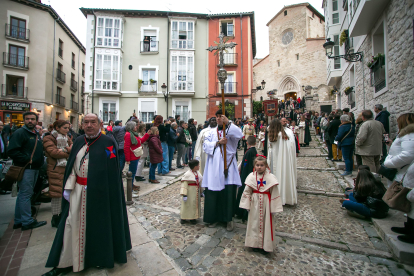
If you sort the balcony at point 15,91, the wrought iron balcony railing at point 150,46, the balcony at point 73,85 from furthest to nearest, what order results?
A: 1. the balcony at point 73,85
2. the wrought iron balcony railing at point 150,46
3. the balcony at point 15,91

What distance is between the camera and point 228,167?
4.03 m

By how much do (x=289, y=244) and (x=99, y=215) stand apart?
8.98 ft

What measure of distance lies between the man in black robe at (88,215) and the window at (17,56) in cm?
2325

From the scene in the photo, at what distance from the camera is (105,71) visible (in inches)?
787

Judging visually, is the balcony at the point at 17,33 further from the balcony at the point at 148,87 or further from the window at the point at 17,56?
the balcony at the point at 148,87

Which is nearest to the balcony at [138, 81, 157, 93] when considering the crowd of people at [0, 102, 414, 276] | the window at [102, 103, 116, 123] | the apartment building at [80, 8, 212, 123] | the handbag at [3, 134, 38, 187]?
the apartment building at [80, 8, 212, 123]

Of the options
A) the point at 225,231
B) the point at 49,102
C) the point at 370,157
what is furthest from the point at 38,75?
the point at 370,157

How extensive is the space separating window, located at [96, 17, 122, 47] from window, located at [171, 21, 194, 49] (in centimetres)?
478

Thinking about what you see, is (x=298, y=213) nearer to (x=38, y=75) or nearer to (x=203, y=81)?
(x=203, y=81)

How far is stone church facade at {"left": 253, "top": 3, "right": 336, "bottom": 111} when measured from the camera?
3055 centimetres

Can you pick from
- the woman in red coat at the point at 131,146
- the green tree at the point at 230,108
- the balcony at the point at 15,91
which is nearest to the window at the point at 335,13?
the green tree at the point at 230,108

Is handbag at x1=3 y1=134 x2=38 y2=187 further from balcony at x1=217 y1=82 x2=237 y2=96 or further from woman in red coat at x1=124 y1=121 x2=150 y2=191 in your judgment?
balcony at x1=217 y1=82 x2=237 y2=96

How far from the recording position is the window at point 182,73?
67.2 feet

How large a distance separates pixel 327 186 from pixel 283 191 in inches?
84.1
